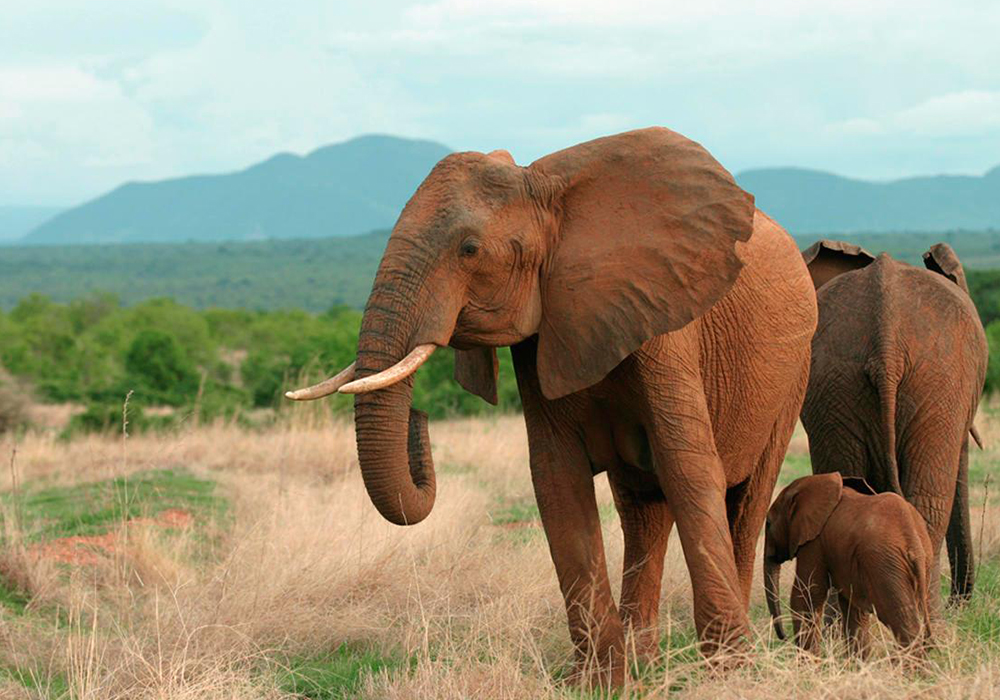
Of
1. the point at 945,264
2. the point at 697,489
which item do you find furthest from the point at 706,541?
the point at 945,264

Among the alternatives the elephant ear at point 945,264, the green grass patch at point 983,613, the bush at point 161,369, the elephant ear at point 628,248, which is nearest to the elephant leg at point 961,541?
the green grass patch at point 983,613

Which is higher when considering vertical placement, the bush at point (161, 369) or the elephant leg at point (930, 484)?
the elephant leg at point (930, 484)

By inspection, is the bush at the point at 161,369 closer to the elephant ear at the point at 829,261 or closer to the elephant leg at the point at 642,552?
the elephant ear at the point at 829,261

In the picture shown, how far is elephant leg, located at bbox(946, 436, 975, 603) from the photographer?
7699mm

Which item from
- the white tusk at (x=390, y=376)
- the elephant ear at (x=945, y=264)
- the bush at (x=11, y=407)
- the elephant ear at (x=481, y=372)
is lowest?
the bush at (x=11, y=407)

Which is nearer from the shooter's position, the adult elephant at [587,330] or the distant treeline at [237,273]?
the adult elephant at [587,330]

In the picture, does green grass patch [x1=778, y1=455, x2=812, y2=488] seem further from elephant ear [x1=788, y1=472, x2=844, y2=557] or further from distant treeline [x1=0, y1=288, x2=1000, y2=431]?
elephant ear [x1=788, y1=472, x2=844, y2=557]

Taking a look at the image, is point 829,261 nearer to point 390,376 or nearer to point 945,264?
point 945,264

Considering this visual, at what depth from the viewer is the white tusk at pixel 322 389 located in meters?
4.86

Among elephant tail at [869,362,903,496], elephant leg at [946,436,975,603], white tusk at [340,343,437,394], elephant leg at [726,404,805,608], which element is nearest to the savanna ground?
elephant leg at [946,436,975,603]

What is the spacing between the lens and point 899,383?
23.1 feet

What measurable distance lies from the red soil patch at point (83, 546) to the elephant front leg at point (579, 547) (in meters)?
3.72

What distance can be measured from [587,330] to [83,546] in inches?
230

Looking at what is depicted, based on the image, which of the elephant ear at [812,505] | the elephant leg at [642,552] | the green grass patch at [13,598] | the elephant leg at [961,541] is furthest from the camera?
the green grass patch at [13,598]
